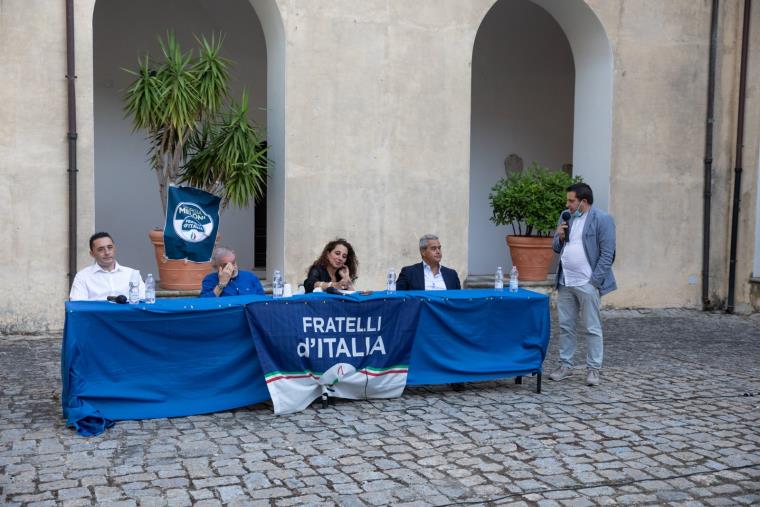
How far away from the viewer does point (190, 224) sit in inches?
364

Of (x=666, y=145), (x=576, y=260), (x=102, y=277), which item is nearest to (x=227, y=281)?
(x=102, y=277)

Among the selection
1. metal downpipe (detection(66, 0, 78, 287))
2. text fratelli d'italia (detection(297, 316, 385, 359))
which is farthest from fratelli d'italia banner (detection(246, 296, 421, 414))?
metal downpipe (detection(66, 0, 78, 287))

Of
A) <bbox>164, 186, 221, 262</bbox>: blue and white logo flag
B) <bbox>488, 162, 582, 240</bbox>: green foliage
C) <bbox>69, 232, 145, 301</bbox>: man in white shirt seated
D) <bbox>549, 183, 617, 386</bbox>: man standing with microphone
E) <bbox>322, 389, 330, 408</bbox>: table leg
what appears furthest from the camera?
<bbox>488, 162, 582, 240</bbox>: green foliage

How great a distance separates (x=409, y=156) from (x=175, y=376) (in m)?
5.50

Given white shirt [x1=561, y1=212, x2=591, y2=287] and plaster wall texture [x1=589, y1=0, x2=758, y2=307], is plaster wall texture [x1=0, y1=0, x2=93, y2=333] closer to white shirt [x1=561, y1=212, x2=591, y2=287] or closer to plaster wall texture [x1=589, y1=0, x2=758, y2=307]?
white shirt [x1=561, y1=212, x2=591, y2=287]

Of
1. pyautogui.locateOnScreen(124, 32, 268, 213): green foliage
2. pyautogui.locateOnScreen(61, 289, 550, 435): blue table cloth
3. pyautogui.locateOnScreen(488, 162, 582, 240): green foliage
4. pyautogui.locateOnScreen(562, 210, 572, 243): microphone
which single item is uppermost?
pyautogui.locateOnScreen(124, 32, 268, 213): green foliage

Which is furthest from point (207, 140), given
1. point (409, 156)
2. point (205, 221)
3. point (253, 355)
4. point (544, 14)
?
point (544, 14)

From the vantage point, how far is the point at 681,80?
1175 cm

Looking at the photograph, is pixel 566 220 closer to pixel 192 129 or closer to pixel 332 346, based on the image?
pixel 332 346

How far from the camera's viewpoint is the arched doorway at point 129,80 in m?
11.6

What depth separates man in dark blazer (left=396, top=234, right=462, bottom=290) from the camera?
7039 millimetres

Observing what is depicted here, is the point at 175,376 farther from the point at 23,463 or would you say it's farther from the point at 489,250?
the point at 489,250

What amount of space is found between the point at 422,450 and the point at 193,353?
178cm

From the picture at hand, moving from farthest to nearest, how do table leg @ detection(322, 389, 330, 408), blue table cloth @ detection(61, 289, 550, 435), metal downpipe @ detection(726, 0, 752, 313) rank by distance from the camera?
1. metal downpipe @ detection(726, 0, 752, 313)
2. table leg @ detection(322, 389, 330, 408)
3. blue table cloth @ detection(61, 289, 550, 435)
